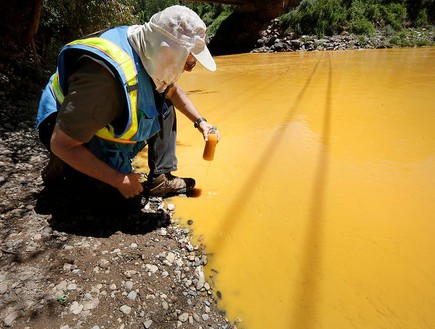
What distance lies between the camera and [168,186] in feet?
7.39

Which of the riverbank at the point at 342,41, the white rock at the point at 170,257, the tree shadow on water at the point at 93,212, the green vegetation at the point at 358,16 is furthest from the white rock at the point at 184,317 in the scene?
the green vegetation at the point at 358,16

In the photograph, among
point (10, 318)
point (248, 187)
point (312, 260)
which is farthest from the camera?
point (248, 187)

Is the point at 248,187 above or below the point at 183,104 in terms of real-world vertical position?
below

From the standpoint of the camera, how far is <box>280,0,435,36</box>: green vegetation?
1487 centimetres

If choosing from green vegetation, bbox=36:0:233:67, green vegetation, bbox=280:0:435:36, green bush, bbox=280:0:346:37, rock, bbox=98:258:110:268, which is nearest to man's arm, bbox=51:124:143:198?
rock, bbox=98:258:110:268

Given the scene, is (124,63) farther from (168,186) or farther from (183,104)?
(168,186)

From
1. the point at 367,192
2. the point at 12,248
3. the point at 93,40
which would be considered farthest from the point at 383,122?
the point at 12,248

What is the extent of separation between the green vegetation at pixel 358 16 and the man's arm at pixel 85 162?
17.4 meters

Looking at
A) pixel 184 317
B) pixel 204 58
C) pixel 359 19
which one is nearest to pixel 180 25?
pixel 204 58

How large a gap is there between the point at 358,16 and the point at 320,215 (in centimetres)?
1809

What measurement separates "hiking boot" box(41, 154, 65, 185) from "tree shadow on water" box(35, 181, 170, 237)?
67 millimetres

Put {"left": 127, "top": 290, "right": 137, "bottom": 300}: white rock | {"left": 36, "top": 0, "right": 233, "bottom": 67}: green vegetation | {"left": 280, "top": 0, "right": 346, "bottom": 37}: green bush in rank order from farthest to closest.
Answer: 1. {"left": 280, "top": 0, "right": 346, "bottom": 37}: green bush
2. {"left": 36, "top": 0, "right": 233, "bottom": 67}: green vegetation
3. {"left": 127, "top": 290, "right": 137, "bottom": 300}: white rock

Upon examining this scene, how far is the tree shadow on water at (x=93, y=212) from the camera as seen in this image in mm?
1789

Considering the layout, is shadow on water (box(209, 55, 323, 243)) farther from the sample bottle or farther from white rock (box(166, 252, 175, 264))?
the sample bottle
